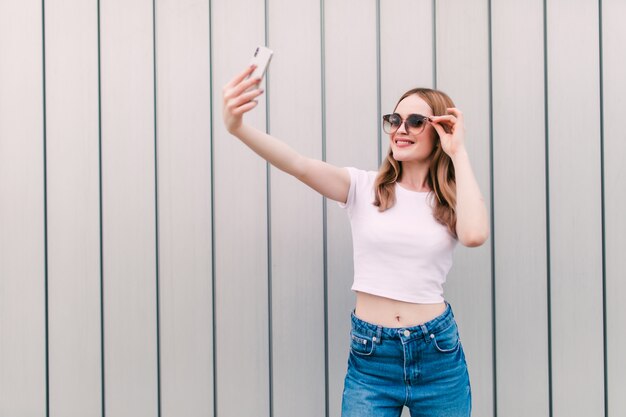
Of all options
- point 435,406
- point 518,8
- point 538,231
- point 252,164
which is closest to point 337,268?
point 252,164

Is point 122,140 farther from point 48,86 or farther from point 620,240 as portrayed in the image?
point 620,240

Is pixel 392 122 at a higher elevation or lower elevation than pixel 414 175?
higher

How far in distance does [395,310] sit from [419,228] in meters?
0.30

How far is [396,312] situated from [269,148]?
729mm

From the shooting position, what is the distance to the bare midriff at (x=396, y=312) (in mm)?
1672

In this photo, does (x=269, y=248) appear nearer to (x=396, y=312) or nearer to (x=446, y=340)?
(x=396, y=312)

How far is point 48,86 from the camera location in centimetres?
223

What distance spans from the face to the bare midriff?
0.53 meters

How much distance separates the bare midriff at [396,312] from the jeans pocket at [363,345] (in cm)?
7

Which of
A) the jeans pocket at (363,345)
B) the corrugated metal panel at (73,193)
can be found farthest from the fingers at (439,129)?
the corrugated metal panel at (73,193)

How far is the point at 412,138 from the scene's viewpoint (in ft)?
5.78

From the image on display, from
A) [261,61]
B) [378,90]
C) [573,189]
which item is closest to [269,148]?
[261,61]

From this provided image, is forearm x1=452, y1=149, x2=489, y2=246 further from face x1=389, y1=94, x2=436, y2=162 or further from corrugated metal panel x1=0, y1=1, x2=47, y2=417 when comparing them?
corrugated metal panel x1=0, y1=1, x2=47, y2=417

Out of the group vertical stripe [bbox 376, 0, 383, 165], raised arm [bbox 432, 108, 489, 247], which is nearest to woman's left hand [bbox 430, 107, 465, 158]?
raised arm [bbox 432, 108, 489, 247]
